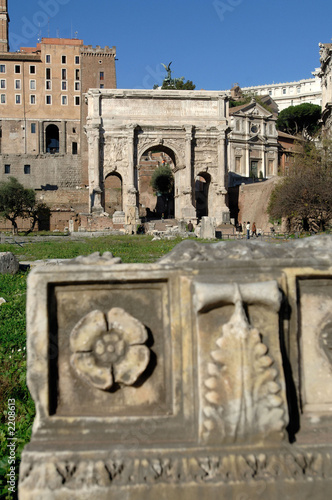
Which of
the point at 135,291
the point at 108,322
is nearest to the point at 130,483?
the point at 108,322

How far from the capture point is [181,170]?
3200cm

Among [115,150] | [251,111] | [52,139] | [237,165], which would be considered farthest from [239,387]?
[52,139]

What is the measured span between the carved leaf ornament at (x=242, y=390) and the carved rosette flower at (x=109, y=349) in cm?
30

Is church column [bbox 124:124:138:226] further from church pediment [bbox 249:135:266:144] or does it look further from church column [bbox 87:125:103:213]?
church pediment [bbox 249:135:266:144]

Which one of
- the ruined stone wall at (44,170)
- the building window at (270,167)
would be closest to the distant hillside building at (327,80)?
the building window at (270,167)

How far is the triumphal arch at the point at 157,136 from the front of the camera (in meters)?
30.5

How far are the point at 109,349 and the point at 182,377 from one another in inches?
12.3

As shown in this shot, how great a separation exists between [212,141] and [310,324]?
31.3 metres

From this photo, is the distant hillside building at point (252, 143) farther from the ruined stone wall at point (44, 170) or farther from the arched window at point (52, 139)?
the arched window at point (52, 139)

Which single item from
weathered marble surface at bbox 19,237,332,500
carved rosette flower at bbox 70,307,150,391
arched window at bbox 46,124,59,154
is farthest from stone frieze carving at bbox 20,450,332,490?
arched window at bbox 46,124,59,154

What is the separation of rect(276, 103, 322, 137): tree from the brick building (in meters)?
21.7

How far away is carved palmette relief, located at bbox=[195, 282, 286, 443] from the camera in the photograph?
172 cm

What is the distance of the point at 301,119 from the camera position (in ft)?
184

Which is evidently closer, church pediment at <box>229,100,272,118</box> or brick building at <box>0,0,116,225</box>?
church pediment at <box>229,100,272,118</box>
